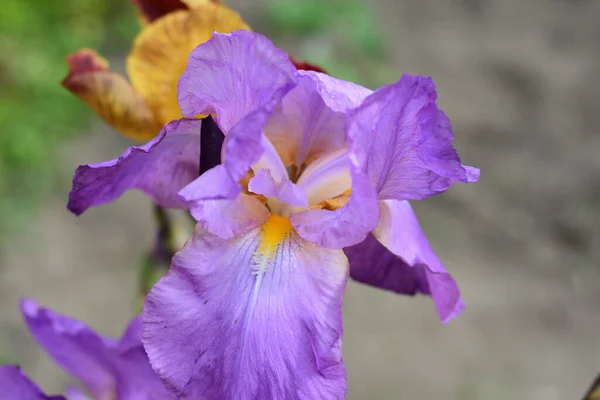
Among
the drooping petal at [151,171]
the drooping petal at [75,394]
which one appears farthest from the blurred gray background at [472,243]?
the drooping petal at [151,171]

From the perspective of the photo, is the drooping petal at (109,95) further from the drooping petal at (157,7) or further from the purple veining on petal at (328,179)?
the purple veining on petal at (328,179)

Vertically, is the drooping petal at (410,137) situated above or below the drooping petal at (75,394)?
above

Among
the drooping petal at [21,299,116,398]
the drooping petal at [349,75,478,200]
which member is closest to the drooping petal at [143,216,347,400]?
the drooping petal at [349,75,478,200]

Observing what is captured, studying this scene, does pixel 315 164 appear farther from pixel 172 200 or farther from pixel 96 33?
pixel 96 33

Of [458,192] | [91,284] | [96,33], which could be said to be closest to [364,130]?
[91,284]

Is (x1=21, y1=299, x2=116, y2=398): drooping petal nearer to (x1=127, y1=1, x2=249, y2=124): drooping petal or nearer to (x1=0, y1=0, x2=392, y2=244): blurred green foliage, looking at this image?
(x1=127, y1=1, x2=249, y2=124): drooping petal
